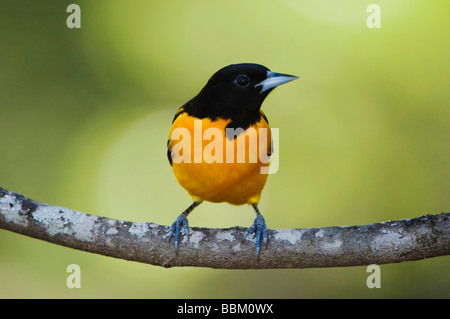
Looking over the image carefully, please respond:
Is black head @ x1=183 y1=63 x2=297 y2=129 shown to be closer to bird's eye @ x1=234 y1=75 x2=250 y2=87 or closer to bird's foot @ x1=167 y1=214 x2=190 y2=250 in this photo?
bird's eye @ x1=234 y1=75 x2=250 y2=87

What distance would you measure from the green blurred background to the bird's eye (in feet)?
7.97

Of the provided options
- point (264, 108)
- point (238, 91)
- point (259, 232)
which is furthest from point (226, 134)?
point (264, 108)

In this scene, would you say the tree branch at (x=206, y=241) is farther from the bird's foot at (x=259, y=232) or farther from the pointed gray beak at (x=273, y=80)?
the pointed gray beak at (x=273, y=80)

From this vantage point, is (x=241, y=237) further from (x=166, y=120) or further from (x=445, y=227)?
(x=166, y=120)

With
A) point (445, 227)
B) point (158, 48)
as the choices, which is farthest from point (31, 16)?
point (445, 227)

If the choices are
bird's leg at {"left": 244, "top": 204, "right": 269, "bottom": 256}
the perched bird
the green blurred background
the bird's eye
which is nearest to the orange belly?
the perched bird

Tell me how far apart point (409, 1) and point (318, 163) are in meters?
2.19

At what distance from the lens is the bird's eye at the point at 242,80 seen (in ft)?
11.6

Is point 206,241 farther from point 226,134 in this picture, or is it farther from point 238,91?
point 238,91

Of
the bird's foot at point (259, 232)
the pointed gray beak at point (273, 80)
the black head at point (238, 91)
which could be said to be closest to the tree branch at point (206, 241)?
the bird's foot at point (259, 232)

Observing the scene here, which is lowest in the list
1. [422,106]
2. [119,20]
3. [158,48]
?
[422,106]

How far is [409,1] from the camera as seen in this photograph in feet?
19.2

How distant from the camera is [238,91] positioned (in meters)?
3.55

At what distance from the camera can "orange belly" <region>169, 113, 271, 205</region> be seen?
3.50 metres
